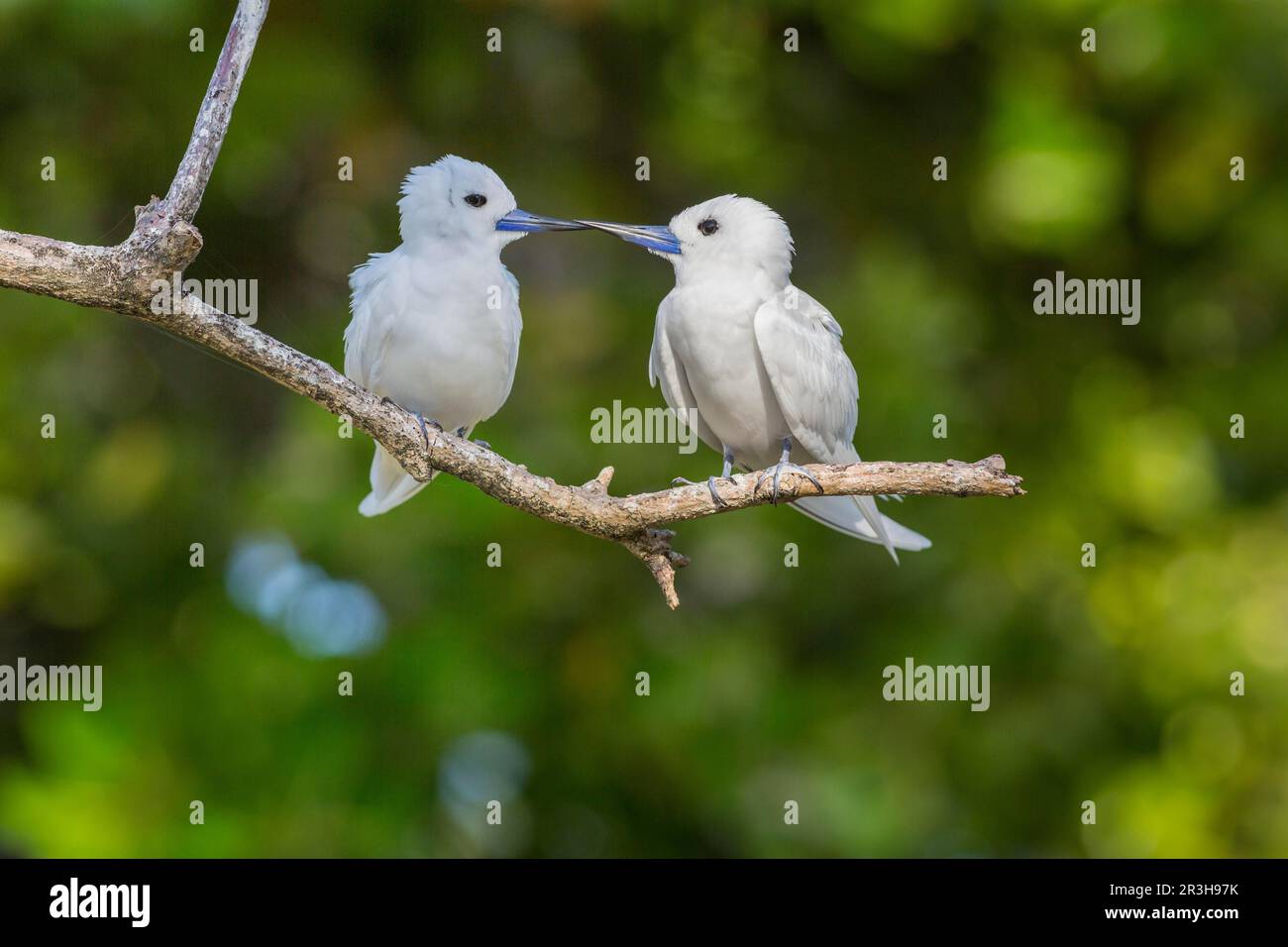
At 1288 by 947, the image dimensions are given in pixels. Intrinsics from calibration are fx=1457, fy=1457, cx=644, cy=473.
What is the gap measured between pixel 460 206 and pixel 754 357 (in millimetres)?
1532

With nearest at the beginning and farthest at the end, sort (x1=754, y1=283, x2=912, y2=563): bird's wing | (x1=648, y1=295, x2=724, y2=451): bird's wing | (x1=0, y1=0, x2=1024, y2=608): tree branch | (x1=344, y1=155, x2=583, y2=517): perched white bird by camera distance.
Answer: (x1=0, y1=0, x2=1024, y2=608): tree branch < (x1=344, y1=155, x2=583, y2=517): perched white bird < (x1=754, y1=283, x2=912, y2=563): bird's wing < (x1=648, y1=295, x2=724, y2=451): bird's wing

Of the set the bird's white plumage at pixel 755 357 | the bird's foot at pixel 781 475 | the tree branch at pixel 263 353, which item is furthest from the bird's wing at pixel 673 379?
the tree branch at pixel 263 353

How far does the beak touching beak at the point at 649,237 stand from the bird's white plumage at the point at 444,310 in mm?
292

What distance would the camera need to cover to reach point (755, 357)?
5219mm

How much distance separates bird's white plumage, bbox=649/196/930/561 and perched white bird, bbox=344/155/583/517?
1.99ft

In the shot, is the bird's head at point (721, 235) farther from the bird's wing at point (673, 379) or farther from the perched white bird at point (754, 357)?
the bird's wing at point (673, 379)

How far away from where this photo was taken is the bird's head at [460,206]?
3881 mm

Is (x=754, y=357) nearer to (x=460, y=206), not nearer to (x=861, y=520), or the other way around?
(x=861, y=520)

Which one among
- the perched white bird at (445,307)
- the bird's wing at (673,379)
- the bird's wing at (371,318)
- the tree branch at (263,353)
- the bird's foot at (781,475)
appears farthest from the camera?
the bird's wing at (673,379)

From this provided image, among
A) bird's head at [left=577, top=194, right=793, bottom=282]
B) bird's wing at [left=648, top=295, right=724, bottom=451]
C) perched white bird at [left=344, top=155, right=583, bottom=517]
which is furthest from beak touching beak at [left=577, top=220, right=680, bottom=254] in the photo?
bird's wing at [left=648, top=295, right=724, bottom=451]

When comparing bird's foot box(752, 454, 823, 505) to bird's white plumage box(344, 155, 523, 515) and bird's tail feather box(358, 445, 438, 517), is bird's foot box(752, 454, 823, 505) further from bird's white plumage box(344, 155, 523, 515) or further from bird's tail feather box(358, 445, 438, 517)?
bird's tail feather box(358, 445, 438, 517)

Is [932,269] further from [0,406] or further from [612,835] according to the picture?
[0,406]

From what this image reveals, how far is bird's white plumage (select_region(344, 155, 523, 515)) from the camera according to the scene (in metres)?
4.03

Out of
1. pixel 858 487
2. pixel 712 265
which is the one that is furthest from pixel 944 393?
pixel 858 487
